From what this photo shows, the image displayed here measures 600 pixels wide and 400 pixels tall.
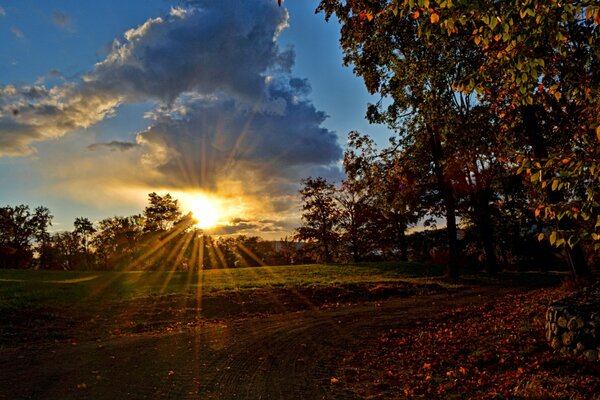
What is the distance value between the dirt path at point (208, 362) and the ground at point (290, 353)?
0.11 feet

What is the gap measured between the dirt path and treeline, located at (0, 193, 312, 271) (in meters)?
42.8

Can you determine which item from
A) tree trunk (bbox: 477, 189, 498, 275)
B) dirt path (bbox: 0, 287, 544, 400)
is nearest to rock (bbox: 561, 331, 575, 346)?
dirt path (bbox: 0, 287, 544, 400)

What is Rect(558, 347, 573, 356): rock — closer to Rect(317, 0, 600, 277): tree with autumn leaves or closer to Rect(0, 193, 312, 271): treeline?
Rect(317, 0, 600, 277): tree with autumn leaves

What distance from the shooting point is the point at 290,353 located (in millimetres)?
10695

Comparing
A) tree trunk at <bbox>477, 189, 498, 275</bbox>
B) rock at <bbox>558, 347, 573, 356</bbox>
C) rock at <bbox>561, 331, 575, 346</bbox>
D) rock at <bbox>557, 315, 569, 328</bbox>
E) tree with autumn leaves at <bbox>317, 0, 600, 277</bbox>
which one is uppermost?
tree with autumn leaves at <bbox>317, 0, 600, 277</bbox>

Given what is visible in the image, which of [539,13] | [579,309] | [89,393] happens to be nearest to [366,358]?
[579,309]

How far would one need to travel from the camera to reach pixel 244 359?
33.2 ft

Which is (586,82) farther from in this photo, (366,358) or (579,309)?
(366,358)

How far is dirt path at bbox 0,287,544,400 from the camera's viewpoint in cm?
Answer: 795

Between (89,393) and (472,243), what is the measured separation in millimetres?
41486

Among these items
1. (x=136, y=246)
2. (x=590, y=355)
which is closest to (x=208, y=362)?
(x=590, y=355)

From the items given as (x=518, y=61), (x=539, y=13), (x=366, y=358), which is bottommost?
(x=366, y=358)

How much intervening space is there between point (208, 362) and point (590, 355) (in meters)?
8.34

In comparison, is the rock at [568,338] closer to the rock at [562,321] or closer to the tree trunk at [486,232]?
the rock at [562,321]
